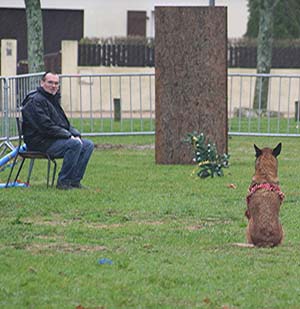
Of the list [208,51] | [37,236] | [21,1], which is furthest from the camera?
[21,1]

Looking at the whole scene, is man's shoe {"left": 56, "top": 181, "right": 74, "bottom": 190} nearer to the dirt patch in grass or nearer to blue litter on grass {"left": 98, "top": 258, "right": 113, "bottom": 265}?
the dirt patch in grass

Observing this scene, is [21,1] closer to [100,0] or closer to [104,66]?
[100,0]

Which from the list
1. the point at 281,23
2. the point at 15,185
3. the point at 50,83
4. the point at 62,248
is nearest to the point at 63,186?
the point at 15,185

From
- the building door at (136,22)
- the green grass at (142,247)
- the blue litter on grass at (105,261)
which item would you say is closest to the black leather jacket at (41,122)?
the green grass at (142,247)

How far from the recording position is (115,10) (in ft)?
131

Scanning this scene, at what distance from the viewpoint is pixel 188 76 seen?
16312mm

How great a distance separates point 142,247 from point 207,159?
18.6 feet

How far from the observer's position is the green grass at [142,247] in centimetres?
763

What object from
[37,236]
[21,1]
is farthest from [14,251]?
[21,1]

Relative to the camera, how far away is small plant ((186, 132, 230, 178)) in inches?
589

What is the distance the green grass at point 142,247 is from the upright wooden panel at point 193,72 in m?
1.25

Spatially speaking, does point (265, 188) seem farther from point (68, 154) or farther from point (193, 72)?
point (193, 72)

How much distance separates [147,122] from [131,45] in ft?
29.5

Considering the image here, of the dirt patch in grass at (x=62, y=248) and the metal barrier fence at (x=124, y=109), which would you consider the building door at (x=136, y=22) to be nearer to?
the metal barrier fence at (x=124, y=109)
